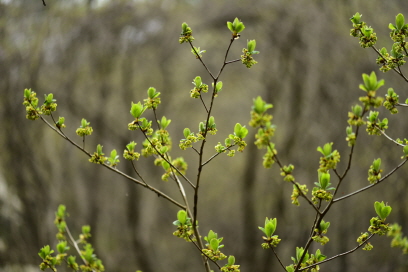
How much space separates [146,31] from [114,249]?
102 inches

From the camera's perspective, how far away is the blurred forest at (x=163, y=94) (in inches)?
97.4

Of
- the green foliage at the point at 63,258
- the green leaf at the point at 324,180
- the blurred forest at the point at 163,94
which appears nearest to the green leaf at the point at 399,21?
the green leaf at the point at 324,180

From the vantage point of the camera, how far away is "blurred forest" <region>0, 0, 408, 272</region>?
247cm

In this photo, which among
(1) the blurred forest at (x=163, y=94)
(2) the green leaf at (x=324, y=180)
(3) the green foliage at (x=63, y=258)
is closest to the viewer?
(2) the green leaf at (x=324, y=180)

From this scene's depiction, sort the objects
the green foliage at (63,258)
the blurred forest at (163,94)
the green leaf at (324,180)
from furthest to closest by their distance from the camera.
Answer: the blurred forest at (163,94) → the green foliage at (63,258) → the green leaf at (324,180)

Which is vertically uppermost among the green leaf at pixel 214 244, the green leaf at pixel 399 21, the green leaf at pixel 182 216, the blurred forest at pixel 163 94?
the blurred forest at pixel 163 94

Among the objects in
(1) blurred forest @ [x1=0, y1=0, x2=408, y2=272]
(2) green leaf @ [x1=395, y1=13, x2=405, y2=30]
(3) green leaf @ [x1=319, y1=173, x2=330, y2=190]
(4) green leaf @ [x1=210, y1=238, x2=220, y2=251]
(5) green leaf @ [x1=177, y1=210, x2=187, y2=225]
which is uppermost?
(1) blurred forest @ [x1=0, y1=0, x2=408, y2=272]

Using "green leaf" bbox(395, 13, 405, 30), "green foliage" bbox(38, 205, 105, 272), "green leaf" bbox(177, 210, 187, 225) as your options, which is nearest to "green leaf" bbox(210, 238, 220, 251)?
"green leaf" bbox(177, 210, 187, 225)

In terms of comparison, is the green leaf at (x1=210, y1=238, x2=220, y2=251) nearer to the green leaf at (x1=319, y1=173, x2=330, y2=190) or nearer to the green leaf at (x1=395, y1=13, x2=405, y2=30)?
the green leaf at (x1=319, y1=173, x2=330, y2=190)

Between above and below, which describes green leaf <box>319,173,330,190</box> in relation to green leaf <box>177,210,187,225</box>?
above

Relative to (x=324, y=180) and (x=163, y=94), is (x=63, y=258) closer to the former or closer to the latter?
(x=324, y=180)

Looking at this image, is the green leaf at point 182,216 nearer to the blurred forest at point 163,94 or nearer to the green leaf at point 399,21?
the green leaf at point 399,21

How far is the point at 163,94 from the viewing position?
12.6 feet

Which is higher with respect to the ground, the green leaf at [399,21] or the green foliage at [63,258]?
the green leaf at [399,21]
